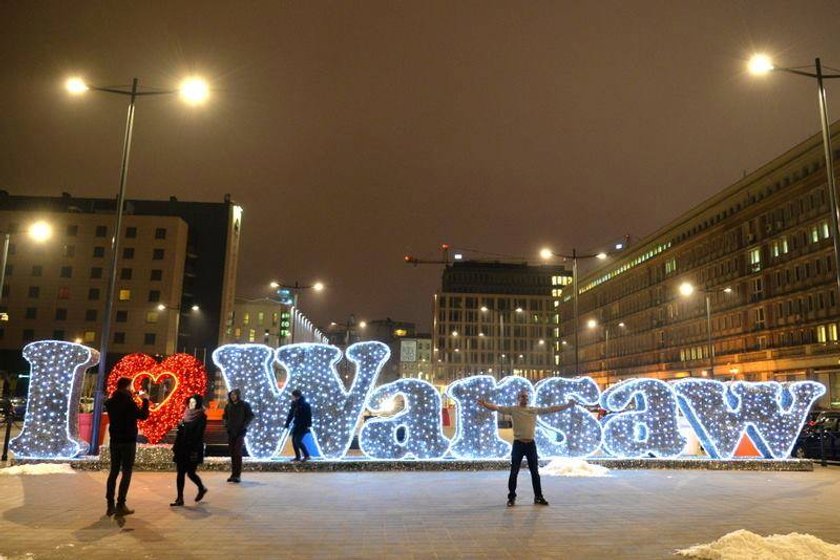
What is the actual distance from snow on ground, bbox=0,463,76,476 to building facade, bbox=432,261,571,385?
143434 millimetres

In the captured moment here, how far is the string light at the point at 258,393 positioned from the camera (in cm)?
1562

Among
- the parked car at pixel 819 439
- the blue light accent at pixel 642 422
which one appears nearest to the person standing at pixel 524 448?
the blue light accent at pixel 642 422

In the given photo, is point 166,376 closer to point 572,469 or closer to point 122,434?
point 122,434

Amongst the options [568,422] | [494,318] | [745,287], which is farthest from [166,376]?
[494,318]

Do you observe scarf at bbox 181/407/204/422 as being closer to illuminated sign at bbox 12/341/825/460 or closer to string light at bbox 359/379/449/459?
illuminated sign at bbox 12/341/825/460

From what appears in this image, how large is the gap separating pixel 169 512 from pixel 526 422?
5.90 meters

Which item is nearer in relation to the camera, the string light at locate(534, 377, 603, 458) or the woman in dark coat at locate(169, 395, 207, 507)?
the woman in dark coat at locate(169, 395, 207, 507)

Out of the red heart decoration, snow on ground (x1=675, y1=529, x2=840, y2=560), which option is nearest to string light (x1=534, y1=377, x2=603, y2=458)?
the red heart decoration

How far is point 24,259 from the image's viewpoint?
76.2 meters

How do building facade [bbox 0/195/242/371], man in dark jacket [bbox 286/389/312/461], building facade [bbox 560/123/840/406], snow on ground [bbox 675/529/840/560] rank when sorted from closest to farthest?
1. snow on ground [bbox 675/529/840/560]
2. man in dark jacket [bbox 286/389/312/461]
3. building facade [bbox 560/123/840/406]
4. building facade [bbox 0/195/242/371]

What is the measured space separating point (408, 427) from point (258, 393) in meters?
3.73

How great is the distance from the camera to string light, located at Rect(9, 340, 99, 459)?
597 inches

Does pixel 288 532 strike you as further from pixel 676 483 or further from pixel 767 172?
pixel 767 172

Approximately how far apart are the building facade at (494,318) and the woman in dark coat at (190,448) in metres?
146
